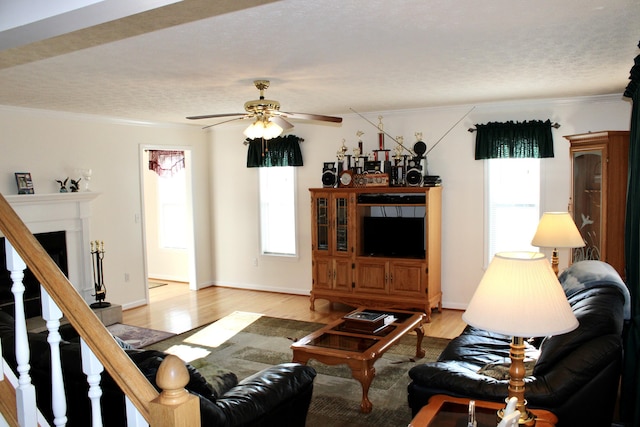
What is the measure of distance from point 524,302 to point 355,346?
7.29 feet

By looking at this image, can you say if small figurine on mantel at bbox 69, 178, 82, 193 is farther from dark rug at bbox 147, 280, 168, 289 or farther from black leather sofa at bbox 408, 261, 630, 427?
black leather sofa at bbox 408, 261, 630, 427

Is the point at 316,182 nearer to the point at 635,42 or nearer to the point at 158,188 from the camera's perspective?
the point at 158,188

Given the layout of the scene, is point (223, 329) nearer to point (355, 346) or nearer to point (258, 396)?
point (355, 346)

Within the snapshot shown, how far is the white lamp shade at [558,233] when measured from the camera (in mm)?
4156

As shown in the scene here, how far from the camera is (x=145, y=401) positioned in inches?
51.7

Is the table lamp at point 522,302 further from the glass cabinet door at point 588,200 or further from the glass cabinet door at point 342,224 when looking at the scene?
the glass cabinet door at point 342,224

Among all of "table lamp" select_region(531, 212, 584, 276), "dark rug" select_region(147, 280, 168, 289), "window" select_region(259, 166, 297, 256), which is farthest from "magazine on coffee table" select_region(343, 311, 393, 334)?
"dark rug" select_region(147, 280, 168, 289)

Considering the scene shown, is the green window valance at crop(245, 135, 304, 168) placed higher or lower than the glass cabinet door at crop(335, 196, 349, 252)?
higher

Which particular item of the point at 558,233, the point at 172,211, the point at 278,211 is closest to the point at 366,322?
the point at 558,233

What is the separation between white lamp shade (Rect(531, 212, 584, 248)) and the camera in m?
4.16

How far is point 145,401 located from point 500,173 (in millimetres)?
5698

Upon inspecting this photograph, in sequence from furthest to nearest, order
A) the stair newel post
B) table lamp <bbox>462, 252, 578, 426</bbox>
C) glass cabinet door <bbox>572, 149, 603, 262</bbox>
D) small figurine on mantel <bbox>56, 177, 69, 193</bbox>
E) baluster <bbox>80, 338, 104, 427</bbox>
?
1. small figurine on mantel <bbox>56, 177, 69, 193</bbox>
2. glass cabinet door <bbox>572, 149, 603, 262</bbox>
3. table lamp <bbox>462, 252, 578, 426</bbox>
4. baluster <bbox>80, 338, 104, 427</bbox>
5. the stair newel post

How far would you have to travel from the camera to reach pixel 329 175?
22.2ft

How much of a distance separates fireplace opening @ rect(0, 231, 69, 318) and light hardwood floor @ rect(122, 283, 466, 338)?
1046mm
